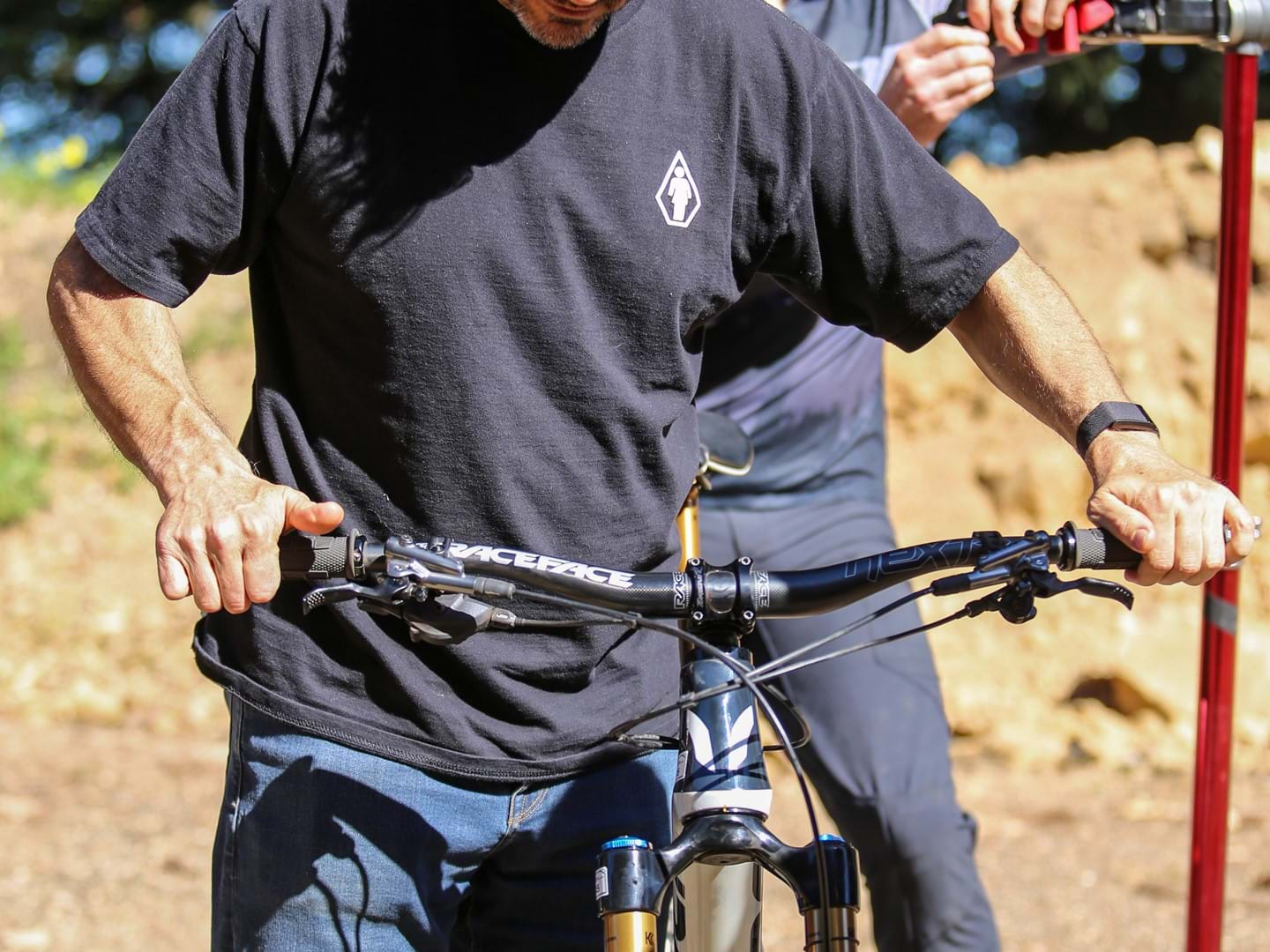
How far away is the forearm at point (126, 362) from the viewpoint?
1907mm

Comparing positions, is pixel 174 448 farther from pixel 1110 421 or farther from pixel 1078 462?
pixel 1078 462

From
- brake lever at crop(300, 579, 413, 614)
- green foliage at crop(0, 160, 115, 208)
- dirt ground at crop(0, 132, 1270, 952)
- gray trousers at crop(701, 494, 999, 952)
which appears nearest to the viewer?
brake lever at crop(300, 579, 413, 614)

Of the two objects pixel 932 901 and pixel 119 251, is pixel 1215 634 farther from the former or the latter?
pixel 119 251

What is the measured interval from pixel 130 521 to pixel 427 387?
6534mm

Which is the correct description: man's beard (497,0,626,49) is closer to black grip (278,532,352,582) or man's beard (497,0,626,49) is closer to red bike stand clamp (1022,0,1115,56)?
black grip (278,532,352,582)

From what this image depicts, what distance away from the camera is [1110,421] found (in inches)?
80.4

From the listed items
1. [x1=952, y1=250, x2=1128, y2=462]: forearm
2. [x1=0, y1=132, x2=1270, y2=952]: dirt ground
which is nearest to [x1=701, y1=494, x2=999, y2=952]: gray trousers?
[x1=952, y1=250, x2=1128, y2=462]: forearm

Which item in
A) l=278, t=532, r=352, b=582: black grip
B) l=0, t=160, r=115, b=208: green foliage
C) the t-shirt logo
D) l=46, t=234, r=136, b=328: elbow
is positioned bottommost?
l=278, t=532, r=352, b=582: black grip

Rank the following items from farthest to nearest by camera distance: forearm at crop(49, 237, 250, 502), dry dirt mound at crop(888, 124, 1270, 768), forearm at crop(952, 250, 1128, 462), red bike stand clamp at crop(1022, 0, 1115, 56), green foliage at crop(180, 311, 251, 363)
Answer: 1. green foliage at crop(180, 311, 251, 363)
2. dry dirt mound at crop(888, 124, 1270, 768)
3. red bike stand clamp at crop(1022, 0, 1115, 56)
4. forearm at crop(952, 250, 1128, 462)
5. forearm at crop(49, 237, 250, 502)

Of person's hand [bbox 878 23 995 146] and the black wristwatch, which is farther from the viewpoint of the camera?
person's hand [bbox 878 23 995 146]

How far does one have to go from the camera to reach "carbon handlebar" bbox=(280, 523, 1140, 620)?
170 cm

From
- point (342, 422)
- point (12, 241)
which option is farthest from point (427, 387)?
point (12, 241)

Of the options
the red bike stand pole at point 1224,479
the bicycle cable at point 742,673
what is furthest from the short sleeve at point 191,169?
the red bike stand pole at point 1224,479

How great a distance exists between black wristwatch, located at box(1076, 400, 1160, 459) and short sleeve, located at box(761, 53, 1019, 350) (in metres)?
0.27
